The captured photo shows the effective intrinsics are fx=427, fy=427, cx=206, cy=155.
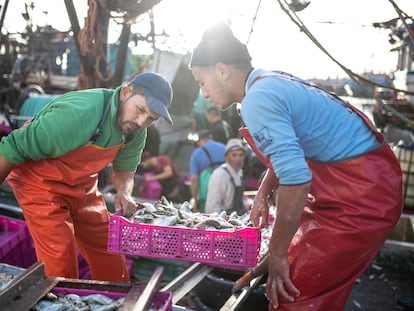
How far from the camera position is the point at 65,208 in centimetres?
348

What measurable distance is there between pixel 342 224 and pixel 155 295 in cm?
113

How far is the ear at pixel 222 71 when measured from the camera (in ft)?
8.25

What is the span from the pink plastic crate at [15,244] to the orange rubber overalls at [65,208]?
3.52ft

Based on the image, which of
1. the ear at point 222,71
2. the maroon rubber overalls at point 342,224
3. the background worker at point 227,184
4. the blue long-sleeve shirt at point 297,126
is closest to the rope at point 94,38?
the background worker at point 227,184

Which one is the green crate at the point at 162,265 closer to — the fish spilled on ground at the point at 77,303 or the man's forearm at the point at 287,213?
the fish spilled on ground at the point at 77,303

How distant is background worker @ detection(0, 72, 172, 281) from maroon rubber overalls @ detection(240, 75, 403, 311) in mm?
1390

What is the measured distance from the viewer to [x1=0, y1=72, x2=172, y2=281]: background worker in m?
3.14

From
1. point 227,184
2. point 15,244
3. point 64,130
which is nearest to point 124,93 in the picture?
point 64,130

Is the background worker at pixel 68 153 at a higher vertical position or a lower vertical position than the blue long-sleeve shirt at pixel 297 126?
lower

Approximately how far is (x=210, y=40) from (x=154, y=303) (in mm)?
1545

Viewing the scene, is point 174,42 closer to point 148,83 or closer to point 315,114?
point 148,83

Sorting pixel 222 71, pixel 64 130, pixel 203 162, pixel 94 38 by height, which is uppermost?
pixel 94 38

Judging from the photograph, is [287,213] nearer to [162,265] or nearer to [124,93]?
[124,93]

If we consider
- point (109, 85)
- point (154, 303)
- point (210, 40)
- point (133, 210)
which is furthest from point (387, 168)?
point (109, 85)
